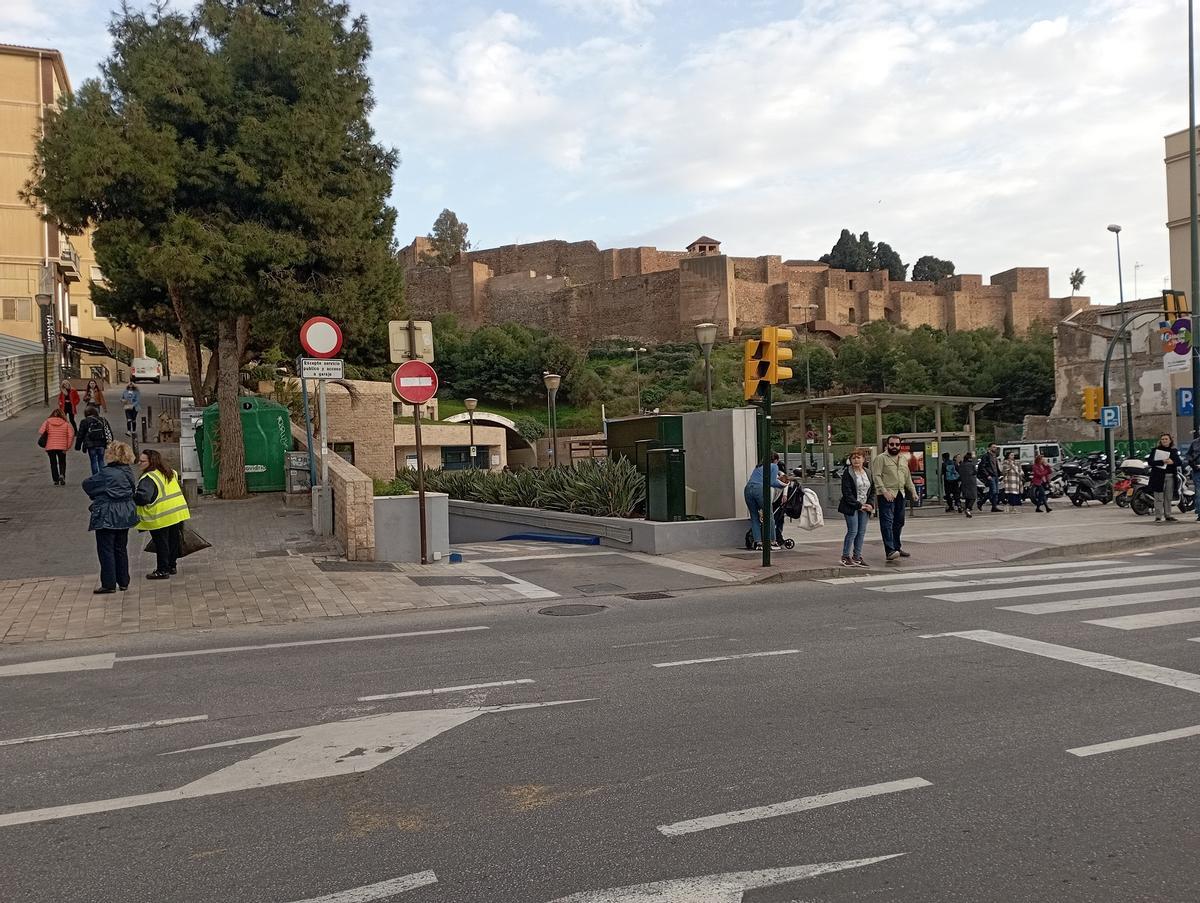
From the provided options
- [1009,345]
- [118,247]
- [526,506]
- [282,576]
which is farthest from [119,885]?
[1009,345]

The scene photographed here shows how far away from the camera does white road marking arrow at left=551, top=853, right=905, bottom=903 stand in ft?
12.0

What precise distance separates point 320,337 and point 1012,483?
17.9 metres

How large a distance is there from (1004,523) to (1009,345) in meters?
65.9

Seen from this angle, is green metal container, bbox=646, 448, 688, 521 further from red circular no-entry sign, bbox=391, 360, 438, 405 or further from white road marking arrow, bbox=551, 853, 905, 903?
white road marking arrow, bbox=551, 853, 905, 903

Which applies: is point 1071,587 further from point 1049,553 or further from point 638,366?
point 638,366

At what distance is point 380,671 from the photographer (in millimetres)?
7465

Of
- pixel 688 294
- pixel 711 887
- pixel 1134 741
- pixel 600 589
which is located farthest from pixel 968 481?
pixel 688 294

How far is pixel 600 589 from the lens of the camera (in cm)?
1182

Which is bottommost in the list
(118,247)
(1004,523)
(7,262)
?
(1004,523)

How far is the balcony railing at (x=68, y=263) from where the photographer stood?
181 feet

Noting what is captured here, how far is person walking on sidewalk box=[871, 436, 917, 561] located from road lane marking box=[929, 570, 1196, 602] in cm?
272

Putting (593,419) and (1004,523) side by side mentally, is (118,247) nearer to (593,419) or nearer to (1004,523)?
(1004,523)

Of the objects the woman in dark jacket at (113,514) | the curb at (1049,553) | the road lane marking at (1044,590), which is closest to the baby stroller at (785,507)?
the curb at (1049,553)

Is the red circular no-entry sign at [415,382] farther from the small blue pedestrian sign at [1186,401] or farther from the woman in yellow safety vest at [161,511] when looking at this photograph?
the small blue pedestrian sign at [1186,401]
